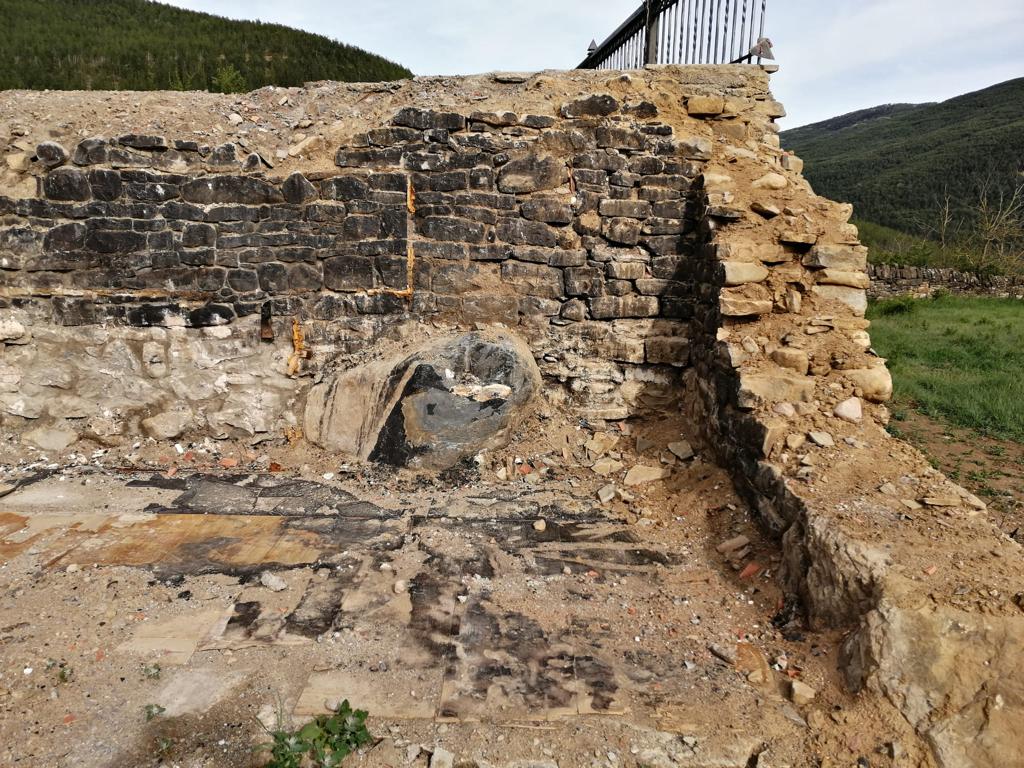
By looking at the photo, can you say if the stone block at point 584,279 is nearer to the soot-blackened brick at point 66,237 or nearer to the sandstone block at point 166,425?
the sandstone block at point 166,425

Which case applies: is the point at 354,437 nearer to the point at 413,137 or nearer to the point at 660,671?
the point at 413,137

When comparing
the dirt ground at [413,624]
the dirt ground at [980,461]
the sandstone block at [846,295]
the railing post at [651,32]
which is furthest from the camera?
the railing post at [651,32]

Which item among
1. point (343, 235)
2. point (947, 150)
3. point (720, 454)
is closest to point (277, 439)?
point (343, 235)

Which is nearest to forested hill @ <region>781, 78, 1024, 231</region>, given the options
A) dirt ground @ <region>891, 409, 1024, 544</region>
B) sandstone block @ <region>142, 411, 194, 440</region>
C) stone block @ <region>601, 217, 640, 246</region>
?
dirt ground @ <region>891, 409, 1024, 544</region>

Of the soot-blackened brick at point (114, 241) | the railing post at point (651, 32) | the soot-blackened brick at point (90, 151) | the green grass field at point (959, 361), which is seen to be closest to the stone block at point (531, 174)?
the railing post at point (651, 32)

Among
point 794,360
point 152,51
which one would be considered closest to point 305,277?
point 794,360

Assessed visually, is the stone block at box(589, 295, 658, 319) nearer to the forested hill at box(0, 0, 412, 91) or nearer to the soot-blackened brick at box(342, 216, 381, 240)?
the soot-blackened brick at box(342, 216, 381, 240)

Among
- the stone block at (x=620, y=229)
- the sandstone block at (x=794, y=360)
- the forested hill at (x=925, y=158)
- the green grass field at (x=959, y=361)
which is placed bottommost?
the green grass field at (x=959, y=361)

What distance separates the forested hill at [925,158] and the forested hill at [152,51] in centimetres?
2529

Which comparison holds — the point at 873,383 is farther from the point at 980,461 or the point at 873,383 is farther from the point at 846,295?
the point at 980,461

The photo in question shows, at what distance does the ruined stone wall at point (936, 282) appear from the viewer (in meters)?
13.4

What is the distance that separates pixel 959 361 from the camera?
677 centimetres

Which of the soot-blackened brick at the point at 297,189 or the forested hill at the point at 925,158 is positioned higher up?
the forested hill at the point at 925,158

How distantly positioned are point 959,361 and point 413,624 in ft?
22.4
